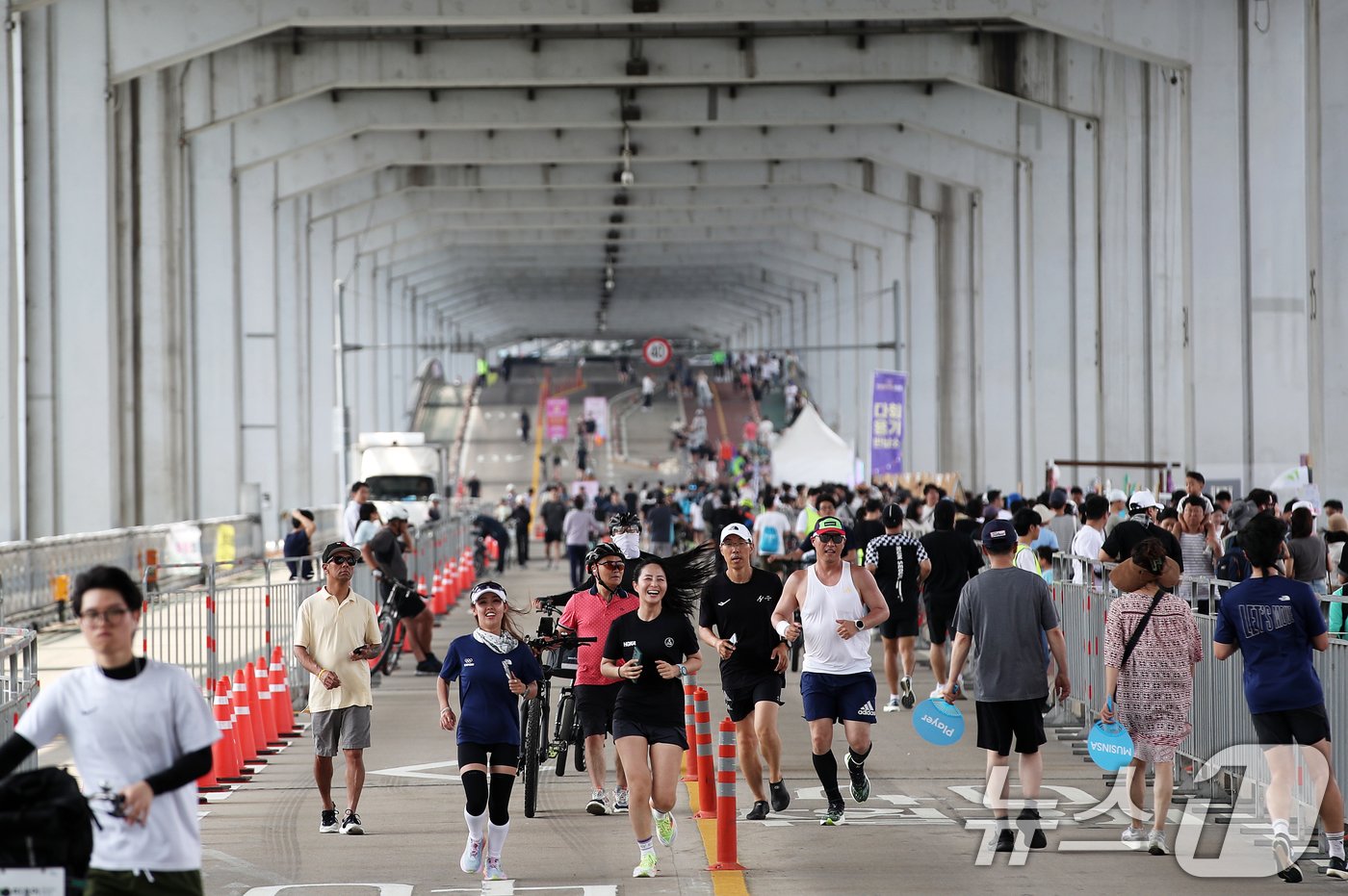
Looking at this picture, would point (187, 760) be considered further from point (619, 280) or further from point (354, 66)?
point (619, 280)

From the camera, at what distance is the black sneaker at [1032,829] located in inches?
402

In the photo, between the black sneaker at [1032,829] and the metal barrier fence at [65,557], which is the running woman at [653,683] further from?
the metal barrier fence at [65,557]

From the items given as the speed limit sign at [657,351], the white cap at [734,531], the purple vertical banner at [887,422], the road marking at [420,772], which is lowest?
the road marking at [420,772]

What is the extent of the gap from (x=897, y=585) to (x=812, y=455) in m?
24.9

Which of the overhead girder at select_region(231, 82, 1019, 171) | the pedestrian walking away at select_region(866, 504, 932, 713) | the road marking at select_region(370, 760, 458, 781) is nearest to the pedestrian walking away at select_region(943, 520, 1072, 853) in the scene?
the road marking at select_region(370, 760, 458, 781)

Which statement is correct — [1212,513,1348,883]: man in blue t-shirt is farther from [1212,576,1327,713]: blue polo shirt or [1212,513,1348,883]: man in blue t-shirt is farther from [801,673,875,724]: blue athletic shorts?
[801,673,875,724]: blue athletic shorts

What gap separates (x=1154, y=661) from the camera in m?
9.92

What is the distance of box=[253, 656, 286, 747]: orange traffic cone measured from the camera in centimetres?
1546

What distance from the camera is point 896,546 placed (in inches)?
658

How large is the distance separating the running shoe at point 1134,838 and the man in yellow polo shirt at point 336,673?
464 cm

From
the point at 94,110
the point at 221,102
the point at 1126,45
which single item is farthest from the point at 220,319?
the point at 1126,45

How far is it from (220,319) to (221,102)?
814cm

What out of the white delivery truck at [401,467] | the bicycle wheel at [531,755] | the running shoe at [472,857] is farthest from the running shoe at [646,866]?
the white delivery truck at [401,467]

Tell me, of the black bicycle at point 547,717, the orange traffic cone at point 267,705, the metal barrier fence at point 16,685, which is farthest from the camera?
the orange traffic cone at point 267,705
